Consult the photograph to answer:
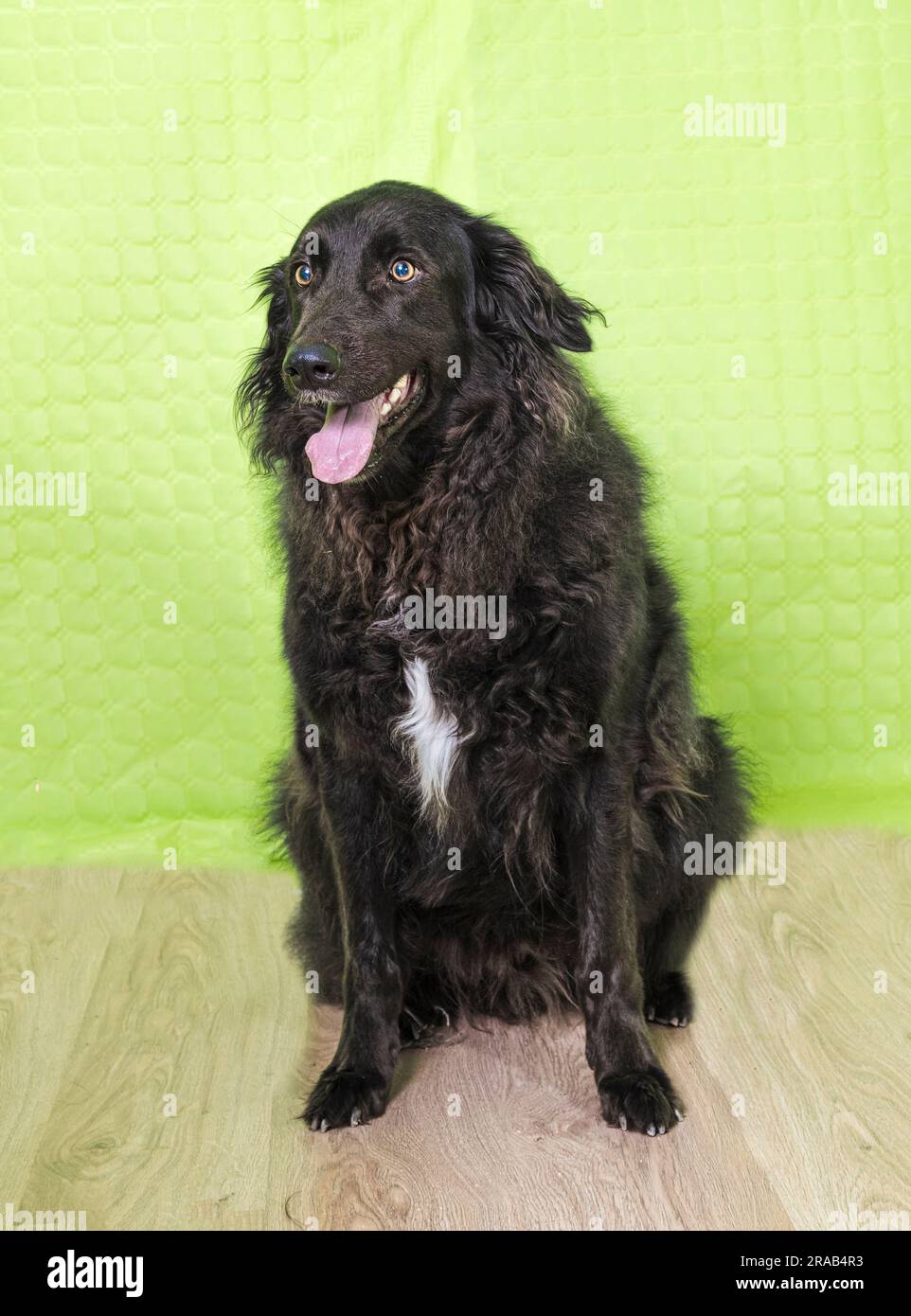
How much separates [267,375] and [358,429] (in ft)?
1.03

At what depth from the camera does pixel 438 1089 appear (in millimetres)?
2338

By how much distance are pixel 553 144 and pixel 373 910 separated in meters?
1.72

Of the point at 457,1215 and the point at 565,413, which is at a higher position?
the point at 565,413

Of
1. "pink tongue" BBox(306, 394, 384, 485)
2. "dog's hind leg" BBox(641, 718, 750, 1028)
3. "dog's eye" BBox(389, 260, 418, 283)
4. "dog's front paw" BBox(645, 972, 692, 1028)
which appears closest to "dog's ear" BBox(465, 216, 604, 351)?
"dog's eye" BBox(389, 260, 418, 283)

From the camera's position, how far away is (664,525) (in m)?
3.22

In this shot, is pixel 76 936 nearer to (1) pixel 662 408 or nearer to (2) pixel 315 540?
(2) pixel 315 540

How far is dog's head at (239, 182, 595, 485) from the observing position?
2.08 meters

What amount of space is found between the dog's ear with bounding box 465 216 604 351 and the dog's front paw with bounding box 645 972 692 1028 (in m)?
1.06

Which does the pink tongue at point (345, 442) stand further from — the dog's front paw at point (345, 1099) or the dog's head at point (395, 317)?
the dog's front paw at point (345, 1099)

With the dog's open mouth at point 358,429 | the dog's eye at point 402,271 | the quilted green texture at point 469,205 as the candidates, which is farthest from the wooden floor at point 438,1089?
the dog's eye at point 402,271

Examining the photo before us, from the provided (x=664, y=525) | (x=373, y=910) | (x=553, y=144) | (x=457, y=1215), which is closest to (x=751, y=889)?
(x=664, y=525)

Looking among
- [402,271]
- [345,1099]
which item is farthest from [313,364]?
[345,1099]

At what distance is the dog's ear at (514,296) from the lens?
7.32ft

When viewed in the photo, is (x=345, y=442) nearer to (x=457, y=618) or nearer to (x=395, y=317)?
(x=395, y=317)
